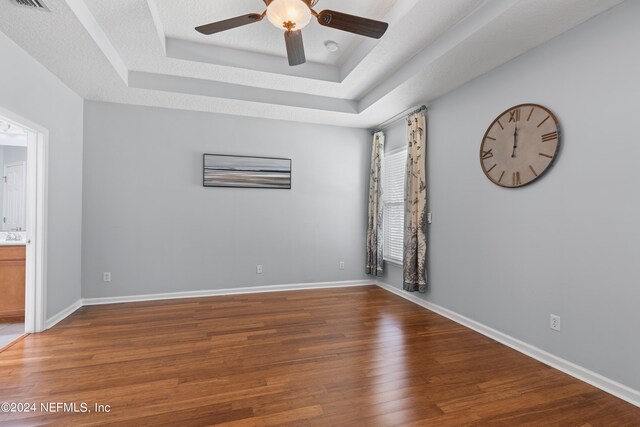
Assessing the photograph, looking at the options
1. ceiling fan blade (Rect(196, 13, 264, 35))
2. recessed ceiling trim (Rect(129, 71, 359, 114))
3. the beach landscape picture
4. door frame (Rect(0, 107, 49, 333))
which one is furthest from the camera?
the beach landscape picture

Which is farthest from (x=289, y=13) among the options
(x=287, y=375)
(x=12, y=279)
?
(x=12, y=279)

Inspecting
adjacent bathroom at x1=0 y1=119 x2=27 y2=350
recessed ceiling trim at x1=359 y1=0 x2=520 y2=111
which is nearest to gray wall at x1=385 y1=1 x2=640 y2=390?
recessed ceiling trim at x1=359 y1=0 x2=520 y2=111

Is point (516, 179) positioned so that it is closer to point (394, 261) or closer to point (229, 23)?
point (394, 261)

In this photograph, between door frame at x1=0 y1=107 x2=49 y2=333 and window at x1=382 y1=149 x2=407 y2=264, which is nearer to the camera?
door frame at x1=0 y1=107 x2=49 y2=333

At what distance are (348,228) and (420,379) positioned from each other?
2.93 metres

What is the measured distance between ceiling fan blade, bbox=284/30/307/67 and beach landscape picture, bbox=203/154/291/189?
2.02 metres

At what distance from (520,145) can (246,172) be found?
3362mm

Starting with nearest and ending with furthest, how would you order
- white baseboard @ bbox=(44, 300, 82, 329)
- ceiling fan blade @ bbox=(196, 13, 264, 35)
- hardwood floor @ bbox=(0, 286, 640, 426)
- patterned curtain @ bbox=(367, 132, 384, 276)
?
hardwood floor @ bbox=(0, 286, 640, 426) → ceiling fan blade @ bbox=(196, 13, 264, 35) → white baseboard @ bbox=(44, 300, 82, 329) → patterned curtain @ bbox=(367, 132, 384, 276)

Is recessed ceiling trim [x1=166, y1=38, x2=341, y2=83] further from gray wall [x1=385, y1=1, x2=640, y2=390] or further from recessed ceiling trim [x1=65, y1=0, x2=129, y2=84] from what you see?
gray wall [x1=385, y1=1, x2=640, y2=390]

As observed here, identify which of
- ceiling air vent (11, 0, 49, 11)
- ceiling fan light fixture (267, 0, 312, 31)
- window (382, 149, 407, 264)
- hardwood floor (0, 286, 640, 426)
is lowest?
hardwood floor (0, 286, 640, 426)

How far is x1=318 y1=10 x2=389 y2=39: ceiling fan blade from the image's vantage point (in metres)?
2.01

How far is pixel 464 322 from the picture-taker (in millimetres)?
3230

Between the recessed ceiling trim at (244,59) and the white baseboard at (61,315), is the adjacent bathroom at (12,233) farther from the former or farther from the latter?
the recessed ceiling trim at (244,59)

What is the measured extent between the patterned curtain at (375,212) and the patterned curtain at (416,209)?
2.35 ft
